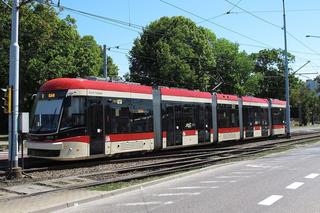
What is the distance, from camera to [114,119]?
787 inches

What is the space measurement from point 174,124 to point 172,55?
31.9 metres

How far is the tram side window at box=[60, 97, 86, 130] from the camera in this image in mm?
17844

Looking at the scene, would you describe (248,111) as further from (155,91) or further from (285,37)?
(155,91)

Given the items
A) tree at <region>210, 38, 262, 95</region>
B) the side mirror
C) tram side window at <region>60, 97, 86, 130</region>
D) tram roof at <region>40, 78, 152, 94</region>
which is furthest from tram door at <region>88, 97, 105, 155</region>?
tree at <region>210, 38, 262, 95</region>

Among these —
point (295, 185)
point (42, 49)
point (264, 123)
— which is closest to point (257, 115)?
point (264, 123)

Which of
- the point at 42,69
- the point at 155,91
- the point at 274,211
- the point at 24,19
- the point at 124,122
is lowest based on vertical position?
the point at 274,211

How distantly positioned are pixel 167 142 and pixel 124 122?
3.90 meters

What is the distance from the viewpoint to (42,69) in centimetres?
4047

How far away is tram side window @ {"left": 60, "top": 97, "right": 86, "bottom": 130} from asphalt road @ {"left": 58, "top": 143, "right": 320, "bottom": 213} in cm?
534

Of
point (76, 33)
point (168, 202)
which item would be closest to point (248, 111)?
point (76, 33)

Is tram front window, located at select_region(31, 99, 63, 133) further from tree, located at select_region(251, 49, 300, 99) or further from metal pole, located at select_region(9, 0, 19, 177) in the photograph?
tree, located at select_region(251, 49, 300, 99)

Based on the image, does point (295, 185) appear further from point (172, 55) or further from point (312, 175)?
point (172, 55)

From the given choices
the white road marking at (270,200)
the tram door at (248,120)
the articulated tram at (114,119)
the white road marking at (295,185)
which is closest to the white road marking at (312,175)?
the white road marking at (295,185)

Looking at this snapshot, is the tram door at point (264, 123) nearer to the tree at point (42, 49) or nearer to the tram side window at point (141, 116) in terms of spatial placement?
the tram side window at point (141, 116)
